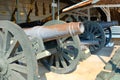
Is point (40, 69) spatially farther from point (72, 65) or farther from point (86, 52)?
point (86, 52)

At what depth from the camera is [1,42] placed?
3.77 m

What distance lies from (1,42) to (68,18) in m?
8.68

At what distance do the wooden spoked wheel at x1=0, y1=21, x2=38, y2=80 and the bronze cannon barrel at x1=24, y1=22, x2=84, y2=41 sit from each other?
0.48 metres

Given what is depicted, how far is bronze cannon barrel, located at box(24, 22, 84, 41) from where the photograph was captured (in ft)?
11.8

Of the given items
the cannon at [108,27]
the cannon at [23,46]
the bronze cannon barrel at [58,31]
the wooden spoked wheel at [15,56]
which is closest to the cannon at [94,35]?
the cannon at [108,27]

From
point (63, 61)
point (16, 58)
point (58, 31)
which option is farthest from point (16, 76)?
point (63, 61)

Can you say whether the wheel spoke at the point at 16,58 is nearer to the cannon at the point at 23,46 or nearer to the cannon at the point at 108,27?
the cannon at the point at 23,46

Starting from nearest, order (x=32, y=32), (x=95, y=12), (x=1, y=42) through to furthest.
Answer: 1. (x=1, y=42)
2. (x=32, y=32)
3. (x=95, y=12)

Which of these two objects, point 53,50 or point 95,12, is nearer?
point 53,50

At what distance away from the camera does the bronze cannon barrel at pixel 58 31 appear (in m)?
3.60

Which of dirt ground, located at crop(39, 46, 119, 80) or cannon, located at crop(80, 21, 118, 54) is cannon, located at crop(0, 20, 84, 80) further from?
cannon, located at crop(80, 21, 118, 54)

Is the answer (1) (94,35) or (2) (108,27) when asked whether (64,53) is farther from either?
(2) (108,27)

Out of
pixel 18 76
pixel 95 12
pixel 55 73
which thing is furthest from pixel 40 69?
pixel 95 12

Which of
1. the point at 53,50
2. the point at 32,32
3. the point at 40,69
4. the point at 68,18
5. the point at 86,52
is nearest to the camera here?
the point at 32,32
